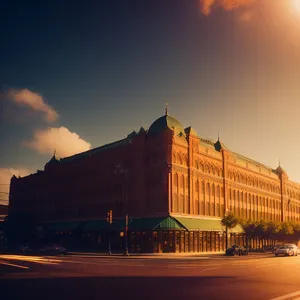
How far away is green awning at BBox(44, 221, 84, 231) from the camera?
6950 cm

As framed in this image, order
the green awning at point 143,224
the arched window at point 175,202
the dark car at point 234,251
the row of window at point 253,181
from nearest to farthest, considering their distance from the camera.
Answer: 1. the dark car at point 234,251
2. the green awning at point 143,224
3. the arched window at point 175,202
4. the row of window at point 253,181

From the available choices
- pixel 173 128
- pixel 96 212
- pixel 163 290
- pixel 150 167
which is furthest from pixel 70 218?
pixel 163 290

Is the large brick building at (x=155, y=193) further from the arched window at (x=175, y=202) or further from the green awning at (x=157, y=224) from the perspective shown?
the arched window at (x=175, y=202)

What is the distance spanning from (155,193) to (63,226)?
79.4ft

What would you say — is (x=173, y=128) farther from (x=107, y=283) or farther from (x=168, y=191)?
(x=107, y=283)

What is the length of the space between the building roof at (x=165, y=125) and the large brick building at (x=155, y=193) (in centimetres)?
18

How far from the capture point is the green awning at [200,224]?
56719 millimetres

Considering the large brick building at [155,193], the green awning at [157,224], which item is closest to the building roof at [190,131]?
the large brick building at [155,193]

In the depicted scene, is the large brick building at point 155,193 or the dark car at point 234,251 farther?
the large brick building at point 155,193

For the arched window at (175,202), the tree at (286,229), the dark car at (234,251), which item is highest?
the arched window at (175,202)

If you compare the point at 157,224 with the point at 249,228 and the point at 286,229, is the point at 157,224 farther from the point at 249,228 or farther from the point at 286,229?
the point at 286,229

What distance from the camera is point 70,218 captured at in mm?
75688

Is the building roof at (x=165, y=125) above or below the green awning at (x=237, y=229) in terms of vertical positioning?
above

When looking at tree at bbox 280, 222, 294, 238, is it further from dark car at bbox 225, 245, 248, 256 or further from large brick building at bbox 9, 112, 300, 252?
dark car at bbox 225, 245, 248, 256
